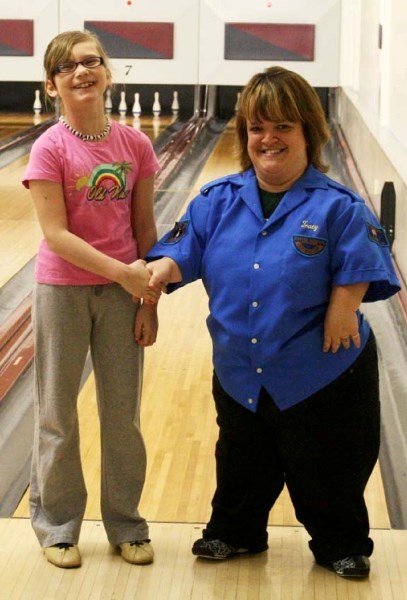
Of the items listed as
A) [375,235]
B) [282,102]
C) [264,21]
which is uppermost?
[282,102]

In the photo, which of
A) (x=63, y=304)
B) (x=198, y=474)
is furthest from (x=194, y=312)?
(x=63, y=304)

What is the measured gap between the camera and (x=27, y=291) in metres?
5.03

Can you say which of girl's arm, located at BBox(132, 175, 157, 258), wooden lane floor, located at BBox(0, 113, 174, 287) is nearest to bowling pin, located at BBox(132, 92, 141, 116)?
wooden lane floor, located at BBox(0, 113, 174, 287)

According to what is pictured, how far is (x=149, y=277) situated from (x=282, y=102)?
450 millimetres

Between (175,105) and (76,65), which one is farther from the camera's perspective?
(175,105)

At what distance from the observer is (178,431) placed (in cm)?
354

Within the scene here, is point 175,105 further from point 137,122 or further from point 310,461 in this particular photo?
point 310,461

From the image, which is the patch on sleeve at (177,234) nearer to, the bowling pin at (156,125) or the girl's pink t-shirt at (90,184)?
the girl's pink t-shirt at (90,184)

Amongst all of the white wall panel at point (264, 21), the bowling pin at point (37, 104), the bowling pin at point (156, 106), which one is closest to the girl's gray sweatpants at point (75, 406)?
the white wall panel at point (264, 21)

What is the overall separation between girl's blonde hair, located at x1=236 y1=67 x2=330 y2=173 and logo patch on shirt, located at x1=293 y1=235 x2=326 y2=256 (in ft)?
0.69

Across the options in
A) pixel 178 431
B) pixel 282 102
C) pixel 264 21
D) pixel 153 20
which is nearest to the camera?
pixel 282 102

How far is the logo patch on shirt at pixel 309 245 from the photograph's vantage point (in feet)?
7.77

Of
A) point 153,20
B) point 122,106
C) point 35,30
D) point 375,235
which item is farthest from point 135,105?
point 375,235

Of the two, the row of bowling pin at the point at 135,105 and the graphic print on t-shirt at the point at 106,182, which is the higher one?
the graphic print on t-shirt at the point at 106,182
